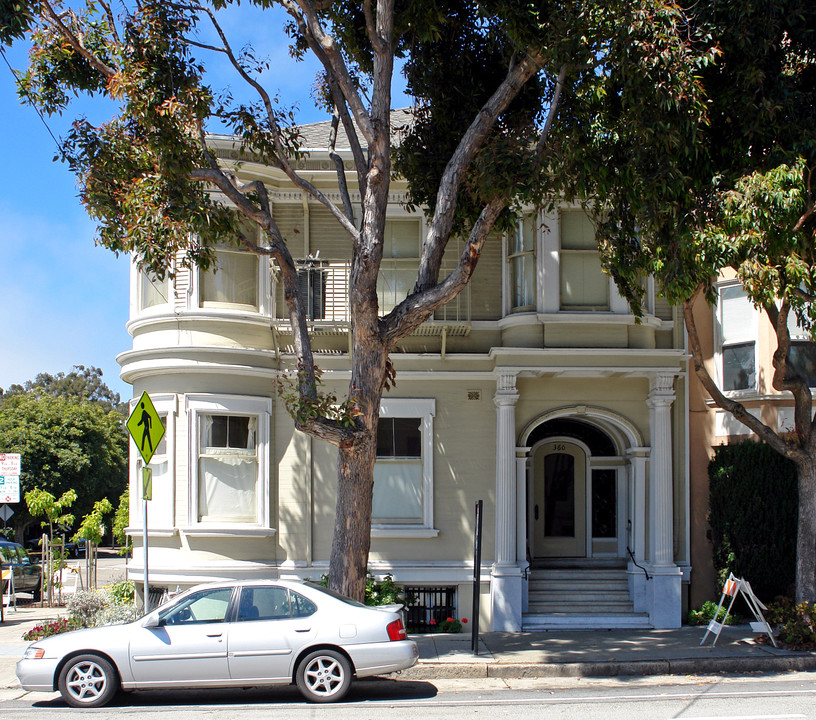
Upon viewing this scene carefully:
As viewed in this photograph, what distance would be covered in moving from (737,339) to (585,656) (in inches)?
273

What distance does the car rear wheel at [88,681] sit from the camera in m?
9.08

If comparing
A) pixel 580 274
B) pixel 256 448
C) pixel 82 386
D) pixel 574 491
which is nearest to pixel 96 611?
pixel 256 448

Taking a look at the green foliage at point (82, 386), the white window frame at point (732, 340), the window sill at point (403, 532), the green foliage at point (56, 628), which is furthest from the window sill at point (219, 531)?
the green foliage at point (82, 386)

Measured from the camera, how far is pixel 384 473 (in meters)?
15.1

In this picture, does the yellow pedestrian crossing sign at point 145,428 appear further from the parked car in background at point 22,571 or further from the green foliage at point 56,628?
the parked car in background at point 22,571

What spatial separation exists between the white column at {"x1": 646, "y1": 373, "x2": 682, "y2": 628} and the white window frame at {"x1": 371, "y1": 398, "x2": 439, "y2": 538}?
3.74 m

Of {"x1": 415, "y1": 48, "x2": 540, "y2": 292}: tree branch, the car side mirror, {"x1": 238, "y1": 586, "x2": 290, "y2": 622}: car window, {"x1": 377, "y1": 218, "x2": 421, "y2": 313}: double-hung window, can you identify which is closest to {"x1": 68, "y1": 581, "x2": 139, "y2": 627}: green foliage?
the car side mirror

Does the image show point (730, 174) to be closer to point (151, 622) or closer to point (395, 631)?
point (395, 631)

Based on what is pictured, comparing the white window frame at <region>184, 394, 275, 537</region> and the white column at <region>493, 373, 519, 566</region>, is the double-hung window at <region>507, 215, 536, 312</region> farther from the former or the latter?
the white window frame at <region>184, 394, 275, 537</region>

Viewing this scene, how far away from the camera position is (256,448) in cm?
1477

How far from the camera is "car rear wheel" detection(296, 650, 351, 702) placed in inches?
360

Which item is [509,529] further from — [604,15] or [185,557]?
[604,15]

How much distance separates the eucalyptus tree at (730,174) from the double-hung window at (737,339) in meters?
2.94

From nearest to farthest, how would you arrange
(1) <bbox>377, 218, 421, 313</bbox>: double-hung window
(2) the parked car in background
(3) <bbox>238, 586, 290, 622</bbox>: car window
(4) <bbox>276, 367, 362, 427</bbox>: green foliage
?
1. (3) <bbox>238, 586, 290, 622</bbox>: car window
2. (4) <bbox>276, 367, 362, 427</bbox>: green foliage
3. (1) <bbox>377, 218, 421, 313</bbox>: double-hung window
4. (2) the parked car in background
